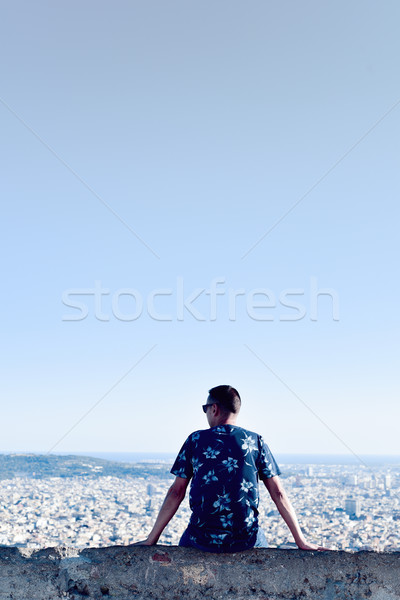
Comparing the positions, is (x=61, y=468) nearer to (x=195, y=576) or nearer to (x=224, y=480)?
(x=224, y=480)

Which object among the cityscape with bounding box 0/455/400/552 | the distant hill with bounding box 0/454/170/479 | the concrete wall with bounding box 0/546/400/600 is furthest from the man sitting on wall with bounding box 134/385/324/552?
the distant hill with bounding box 0/454/170/479

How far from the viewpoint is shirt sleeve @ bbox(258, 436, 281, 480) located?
8.87ft

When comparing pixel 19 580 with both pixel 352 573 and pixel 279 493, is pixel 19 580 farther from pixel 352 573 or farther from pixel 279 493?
pixel 352 573

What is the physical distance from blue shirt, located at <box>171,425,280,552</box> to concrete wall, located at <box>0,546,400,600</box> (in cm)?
13

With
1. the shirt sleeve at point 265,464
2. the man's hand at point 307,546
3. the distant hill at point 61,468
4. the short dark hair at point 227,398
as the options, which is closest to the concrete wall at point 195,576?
the man's hand at point 307,546

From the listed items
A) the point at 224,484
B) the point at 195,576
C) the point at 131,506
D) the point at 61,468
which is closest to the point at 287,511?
the point at 224,484

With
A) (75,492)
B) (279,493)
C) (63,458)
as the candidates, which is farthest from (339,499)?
(279,493)

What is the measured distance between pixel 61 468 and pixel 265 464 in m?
20.0

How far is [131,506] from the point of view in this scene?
18.8 metres

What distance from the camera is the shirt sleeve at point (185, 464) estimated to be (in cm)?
275

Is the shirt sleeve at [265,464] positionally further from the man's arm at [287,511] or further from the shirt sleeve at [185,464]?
the shirt sleeve at [185,464]

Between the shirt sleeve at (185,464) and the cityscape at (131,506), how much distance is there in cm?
726

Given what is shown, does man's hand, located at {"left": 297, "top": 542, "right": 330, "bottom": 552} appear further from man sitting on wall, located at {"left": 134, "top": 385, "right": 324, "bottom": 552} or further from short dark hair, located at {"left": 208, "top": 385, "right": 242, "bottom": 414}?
short dark hair, located at {"left": 208, "top": 385, "right": 242, "bottom": 414}

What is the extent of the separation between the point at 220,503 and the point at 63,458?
2145 centimetres
